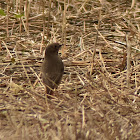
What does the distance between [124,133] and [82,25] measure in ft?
10.6

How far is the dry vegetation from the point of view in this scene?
2961 mm

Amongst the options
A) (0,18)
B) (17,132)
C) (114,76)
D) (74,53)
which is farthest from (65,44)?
(17,132)

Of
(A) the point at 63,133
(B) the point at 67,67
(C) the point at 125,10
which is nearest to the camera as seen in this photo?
(A) the point at 63,133

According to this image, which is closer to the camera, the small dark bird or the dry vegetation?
the dry vegetation

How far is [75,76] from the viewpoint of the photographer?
4.49 meters

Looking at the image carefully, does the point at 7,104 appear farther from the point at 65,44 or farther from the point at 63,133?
the point at 65,44

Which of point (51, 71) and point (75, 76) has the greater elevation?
point (51, 71)

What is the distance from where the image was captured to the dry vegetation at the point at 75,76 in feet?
9.71

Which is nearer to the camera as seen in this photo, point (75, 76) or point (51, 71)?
point (51, 71)

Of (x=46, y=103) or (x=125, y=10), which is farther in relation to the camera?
(x=125, y=10)

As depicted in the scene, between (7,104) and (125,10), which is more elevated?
(125,10)

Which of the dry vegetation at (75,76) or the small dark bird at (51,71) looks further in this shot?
the small dark bird at (51,71)

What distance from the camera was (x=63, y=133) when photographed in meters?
2.66

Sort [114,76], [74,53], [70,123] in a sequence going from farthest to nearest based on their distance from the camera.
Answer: [74,53]
[114,76]
[70,123]
